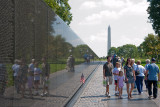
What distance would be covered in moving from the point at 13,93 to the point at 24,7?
1193 millimetres

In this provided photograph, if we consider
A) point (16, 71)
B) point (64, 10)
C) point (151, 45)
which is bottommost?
point (16, 71)

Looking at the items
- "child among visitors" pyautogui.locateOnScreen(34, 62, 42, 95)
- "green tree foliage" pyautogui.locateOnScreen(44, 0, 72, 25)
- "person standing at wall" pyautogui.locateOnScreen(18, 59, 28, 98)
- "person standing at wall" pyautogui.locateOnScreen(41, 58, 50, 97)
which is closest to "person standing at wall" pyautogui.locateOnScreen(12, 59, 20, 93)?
"person standing at wall" pyautogui.locateOnScreen(18, 59, 28, 98)

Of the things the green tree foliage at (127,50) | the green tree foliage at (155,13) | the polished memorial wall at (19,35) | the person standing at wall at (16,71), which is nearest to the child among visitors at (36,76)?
the polished memorial wall at (19,35)

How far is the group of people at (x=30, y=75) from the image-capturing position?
3059 mm

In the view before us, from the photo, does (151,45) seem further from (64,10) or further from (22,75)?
(22,75)

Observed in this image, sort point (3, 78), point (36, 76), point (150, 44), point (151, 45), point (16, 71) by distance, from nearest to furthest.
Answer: point (3, 78) < point (16, 71) < point (36, 76) < point (151, 45) < point (150, 44)

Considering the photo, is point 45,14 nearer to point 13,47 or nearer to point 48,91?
point 48,91

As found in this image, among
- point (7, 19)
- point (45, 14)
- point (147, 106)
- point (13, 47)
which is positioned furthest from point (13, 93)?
point (147, 106)

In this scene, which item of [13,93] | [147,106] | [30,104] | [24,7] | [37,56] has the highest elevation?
[24,7]

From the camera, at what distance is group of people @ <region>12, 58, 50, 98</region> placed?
3059mm

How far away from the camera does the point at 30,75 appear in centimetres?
365

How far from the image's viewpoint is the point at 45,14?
16.3 ft

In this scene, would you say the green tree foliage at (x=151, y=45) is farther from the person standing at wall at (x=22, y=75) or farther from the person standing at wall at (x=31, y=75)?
the person standing at wall at (x=22, y=75)

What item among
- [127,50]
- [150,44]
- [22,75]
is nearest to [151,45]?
[150,44]
